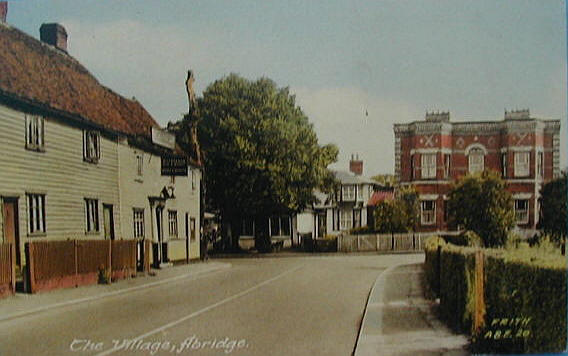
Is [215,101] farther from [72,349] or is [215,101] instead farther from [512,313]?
[512,313]

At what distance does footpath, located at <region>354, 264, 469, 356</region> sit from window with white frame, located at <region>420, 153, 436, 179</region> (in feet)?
6.39

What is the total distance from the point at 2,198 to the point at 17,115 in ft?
3.70

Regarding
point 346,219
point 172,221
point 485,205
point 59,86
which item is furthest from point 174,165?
point 485,205

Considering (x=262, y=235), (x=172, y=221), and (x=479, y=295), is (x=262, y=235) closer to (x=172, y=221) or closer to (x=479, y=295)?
(x=172, y=221)

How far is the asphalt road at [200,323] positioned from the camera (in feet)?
20.8

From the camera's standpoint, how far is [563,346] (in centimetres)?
639

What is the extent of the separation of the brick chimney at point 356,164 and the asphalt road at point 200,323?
6.53 feet

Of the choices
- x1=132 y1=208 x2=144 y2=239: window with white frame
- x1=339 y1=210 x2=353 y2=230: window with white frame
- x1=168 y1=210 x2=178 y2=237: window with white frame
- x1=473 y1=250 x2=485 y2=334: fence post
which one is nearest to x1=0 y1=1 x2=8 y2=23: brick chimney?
x1=132 y1=208 x2=144 y2=239: window with white frame

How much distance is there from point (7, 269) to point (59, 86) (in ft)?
8.76

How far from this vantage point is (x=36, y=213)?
7266 millimetres

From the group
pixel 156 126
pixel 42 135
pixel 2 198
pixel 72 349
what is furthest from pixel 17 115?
pixel 72 349

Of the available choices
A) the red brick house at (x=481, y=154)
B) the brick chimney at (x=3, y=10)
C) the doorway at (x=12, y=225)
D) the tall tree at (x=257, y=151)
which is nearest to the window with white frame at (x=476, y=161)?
the red brick house at (x=481, y=154)

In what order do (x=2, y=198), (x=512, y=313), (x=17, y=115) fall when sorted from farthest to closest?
(x=17, y=115), (x=2, y=198), (x=512, y=313)

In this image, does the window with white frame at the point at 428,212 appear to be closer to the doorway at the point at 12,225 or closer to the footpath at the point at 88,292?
the footpath at the point at 88,292
